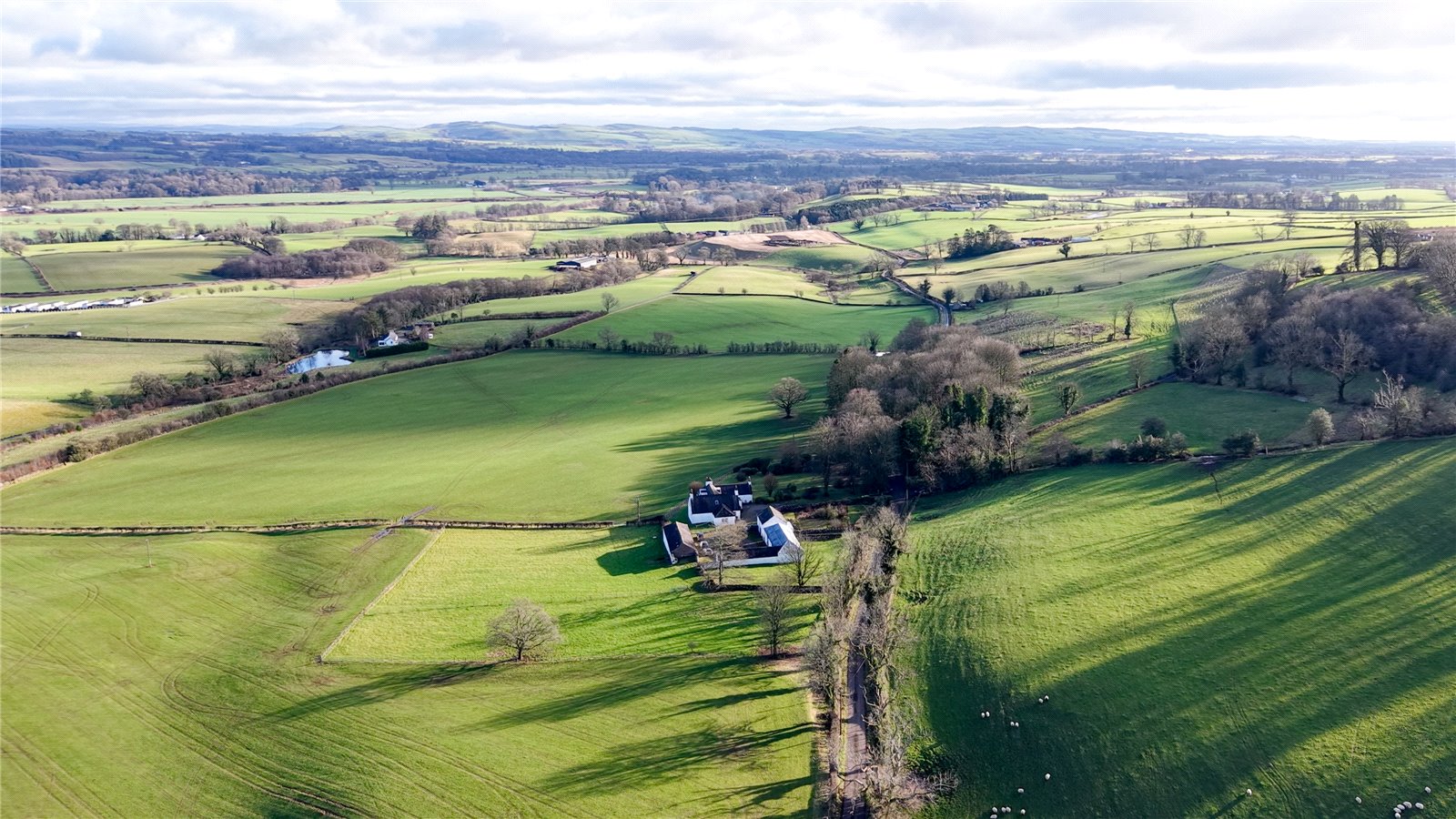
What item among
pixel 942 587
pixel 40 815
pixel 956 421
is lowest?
pixel 40 815

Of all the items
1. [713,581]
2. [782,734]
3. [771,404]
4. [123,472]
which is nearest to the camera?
[782,734]

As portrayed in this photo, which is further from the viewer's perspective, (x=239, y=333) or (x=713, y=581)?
(x=239, y=333)

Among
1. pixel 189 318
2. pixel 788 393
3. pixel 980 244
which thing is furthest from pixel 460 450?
pixel 980 244

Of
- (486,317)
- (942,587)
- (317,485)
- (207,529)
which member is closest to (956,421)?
(942,587)

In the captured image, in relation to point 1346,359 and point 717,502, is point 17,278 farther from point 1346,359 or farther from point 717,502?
point 1346,359

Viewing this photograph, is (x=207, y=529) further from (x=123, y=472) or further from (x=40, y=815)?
(x=40, y=815)

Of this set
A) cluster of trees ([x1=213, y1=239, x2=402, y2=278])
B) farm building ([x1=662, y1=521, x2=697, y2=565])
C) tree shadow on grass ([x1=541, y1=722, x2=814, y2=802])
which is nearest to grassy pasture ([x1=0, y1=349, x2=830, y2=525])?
farm building ([x1=662, y1=521, x2=697, y2=565])
